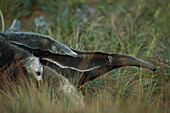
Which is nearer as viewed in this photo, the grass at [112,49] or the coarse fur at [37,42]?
the grass at [112,49]

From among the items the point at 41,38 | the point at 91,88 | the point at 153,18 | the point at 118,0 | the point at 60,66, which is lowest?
the point at 91,88

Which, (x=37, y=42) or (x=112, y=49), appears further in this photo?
(x=112, y=49)

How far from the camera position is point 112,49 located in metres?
5.46

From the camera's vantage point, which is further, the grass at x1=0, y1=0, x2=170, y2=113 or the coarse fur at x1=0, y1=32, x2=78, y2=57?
the coarse fur at x1=0, y1=32, x2=78, y2=57

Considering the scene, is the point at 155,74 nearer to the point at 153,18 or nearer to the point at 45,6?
the point at 153,18

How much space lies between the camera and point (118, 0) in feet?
32.9

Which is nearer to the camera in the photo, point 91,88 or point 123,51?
point 91,88

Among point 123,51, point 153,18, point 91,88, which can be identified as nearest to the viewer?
point 91,88

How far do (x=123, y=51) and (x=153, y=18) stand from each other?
3004 mm

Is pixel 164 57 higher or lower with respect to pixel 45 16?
lower

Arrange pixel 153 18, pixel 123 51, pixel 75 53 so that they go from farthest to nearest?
1. pixel 153 18
2. pixel 123 51
3. pixel 75 53

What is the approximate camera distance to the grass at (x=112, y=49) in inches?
115

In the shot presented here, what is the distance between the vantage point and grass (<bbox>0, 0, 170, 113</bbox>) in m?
2.91

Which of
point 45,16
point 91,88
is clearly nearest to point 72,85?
point 91,88
